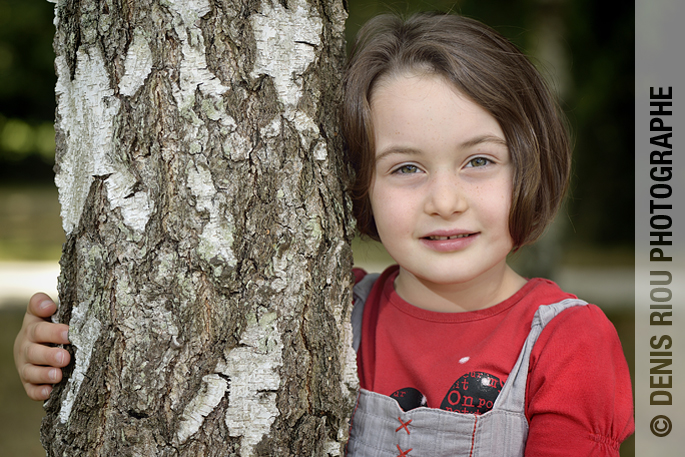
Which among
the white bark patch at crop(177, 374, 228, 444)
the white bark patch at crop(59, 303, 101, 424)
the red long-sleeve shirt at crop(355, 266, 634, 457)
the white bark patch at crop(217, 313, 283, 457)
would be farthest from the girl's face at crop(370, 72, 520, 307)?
the white bark patch at crop(59, 303, 101, 424)

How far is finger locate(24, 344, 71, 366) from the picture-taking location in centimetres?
138

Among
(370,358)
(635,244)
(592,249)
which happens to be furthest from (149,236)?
(592,249)

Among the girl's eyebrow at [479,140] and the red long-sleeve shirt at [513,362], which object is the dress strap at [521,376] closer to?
the red long-sleeve shirt at [513,362]

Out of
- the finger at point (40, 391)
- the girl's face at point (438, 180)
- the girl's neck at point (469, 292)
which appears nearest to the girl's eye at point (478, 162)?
the girl's face at point (438, 180)

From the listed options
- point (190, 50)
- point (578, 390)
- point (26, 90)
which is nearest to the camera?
point (190, 50)

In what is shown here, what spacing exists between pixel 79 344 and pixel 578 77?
7472 mm

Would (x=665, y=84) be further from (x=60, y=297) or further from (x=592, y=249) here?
(x=592, y=249)

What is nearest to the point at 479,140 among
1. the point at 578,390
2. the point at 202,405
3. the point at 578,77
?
the point at 578,390

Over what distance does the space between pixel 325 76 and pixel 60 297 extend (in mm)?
860

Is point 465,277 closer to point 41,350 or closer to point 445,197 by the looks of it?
point 445,197

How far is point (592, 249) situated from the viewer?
10.5 meters

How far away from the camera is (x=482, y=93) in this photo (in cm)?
148

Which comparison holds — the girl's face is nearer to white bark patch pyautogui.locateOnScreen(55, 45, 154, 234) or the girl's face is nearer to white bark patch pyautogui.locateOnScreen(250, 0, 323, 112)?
white bark patch pyautogui.locateOnScreen(250, 0, 323, 112)

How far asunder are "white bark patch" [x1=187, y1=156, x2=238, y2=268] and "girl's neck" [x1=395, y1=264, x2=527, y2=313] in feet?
2.17
